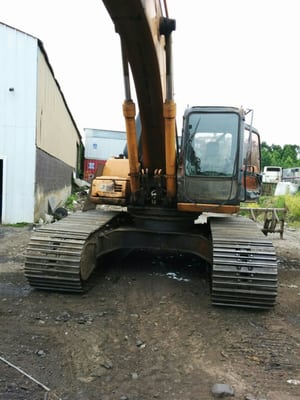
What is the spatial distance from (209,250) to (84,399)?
3.24 metres

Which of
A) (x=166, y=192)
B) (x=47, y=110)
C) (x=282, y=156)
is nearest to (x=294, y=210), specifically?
(x=47, y=110)

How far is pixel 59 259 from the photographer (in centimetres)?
520

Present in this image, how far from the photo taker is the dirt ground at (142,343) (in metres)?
3.13

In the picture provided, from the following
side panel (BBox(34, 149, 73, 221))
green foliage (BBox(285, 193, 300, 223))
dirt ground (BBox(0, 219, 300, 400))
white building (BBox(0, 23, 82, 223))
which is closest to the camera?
dirt ground (BBox(0, 219, 300, 400))

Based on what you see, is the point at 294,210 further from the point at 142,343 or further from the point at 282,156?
the point at 282,156

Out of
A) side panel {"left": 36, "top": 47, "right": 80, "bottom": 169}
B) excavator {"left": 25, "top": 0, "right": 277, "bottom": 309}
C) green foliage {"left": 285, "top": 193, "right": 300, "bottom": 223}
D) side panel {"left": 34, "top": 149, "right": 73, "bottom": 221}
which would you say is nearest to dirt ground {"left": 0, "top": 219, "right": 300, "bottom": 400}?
excavator {"left": 25, "top": 0, "right": 277, "bottom": 309}

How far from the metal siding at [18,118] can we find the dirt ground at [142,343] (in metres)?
6.08

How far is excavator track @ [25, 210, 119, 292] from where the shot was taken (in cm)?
518

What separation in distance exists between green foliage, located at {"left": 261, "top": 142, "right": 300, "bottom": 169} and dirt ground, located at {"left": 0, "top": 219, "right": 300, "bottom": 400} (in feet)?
216

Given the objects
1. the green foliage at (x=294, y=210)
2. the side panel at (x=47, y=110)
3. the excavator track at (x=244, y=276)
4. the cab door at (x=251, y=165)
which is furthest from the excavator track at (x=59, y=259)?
the green foliage at (x=294, y=210)

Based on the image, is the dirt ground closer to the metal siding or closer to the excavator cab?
the excavator cab

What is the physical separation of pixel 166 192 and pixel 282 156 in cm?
7953

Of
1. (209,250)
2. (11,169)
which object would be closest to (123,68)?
(209,250)

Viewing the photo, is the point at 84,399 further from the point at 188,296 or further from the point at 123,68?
the point at 123,68
